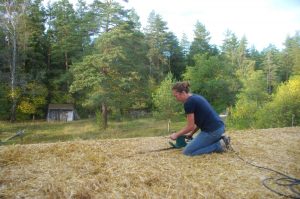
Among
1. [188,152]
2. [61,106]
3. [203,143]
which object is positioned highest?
[61,106]

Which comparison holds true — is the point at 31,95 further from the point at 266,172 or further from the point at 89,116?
the point at 266,172

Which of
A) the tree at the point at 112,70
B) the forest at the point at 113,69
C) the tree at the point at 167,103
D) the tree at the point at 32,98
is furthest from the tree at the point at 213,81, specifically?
the tree at the point at 32,98

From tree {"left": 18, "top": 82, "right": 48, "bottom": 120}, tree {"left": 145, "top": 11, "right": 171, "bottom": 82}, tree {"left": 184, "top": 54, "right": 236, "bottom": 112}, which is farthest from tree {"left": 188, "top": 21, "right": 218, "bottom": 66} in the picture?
tree {"left": 18, "top": 82, "right": 48, "bottom": 120}

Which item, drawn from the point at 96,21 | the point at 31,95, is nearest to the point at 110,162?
the point at 96,21

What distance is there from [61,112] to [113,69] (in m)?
11.5

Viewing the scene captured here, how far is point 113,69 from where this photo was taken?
85.7 feet

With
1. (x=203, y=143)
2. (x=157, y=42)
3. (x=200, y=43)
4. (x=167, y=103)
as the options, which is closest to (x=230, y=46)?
(x=200, y=43)

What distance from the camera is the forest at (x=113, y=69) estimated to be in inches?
995

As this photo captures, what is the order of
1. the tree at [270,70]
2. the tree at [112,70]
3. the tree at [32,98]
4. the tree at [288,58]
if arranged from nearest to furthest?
the tree at [112,70]
the tree at [32,98]
the tree at [270,70]
the tree at [288,58]

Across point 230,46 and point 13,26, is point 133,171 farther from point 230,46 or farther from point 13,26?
point 230,46

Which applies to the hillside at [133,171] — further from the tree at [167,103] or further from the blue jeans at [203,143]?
the tree at [167,103]

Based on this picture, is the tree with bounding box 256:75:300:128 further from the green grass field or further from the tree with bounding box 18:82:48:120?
the tree with bounding box 18:82:48:120

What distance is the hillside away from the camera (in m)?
3.74

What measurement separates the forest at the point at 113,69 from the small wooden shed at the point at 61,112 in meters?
1.22
